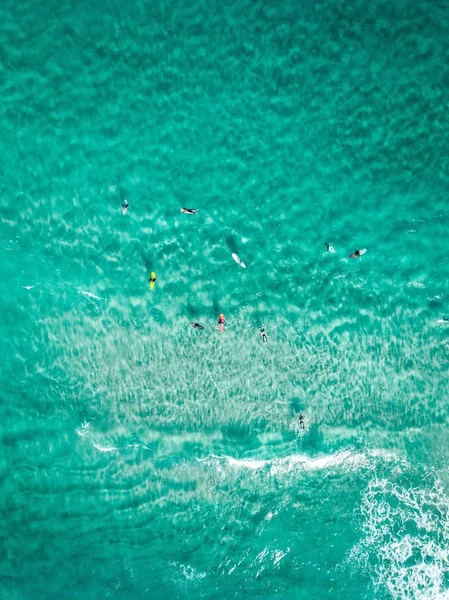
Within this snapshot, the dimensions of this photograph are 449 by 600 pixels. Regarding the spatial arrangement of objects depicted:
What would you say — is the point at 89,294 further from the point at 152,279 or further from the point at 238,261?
the point at 238,261

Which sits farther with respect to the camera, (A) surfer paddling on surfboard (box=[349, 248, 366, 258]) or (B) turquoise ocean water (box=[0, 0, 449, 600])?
(A) surfer paddling on surfboard (box=[349, 248, 366, 258])

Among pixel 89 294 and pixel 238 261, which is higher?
pixel 238 261

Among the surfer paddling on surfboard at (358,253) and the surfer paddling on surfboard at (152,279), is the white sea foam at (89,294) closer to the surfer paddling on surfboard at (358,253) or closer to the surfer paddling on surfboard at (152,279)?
the surfer paddling on surfboard at (152,279)

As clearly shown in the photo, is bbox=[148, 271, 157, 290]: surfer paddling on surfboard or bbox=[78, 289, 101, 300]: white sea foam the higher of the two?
bbox=[148, 271, 157, 290]: surfer paddling on surfboard

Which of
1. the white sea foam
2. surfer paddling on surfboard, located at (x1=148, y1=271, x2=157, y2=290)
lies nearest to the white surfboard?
surfer paddling on surfboard, located at (x1=148, y1=271, x2=157, y2=290)

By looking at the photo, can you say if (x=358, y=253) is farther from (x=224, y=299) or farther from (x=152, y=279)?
(x=152, y=279)

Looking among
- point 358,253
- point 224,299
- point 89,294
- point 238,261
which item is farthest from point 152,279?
point 358,253

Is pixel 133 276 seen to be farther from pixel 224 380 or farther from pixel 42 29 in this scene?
pixel 42 29

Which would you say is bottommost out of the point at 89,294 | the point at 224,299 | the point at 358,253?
the point at 224,299

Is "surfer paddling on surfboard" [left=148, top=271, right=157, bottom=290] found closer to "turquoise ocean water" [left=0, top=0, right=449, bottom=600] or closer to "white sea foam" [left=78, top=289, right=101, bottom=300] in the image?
"turquoise ocean water" [left=0, top=0, right=449, bottom=600]

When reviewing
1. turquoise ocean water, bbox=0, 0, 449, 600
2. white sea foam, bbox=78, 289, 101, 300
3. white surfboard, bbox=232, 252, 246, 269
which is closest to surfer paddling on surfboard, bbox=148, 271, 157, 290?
turquoise ocean water, bbox=0, 0, 449, 600
